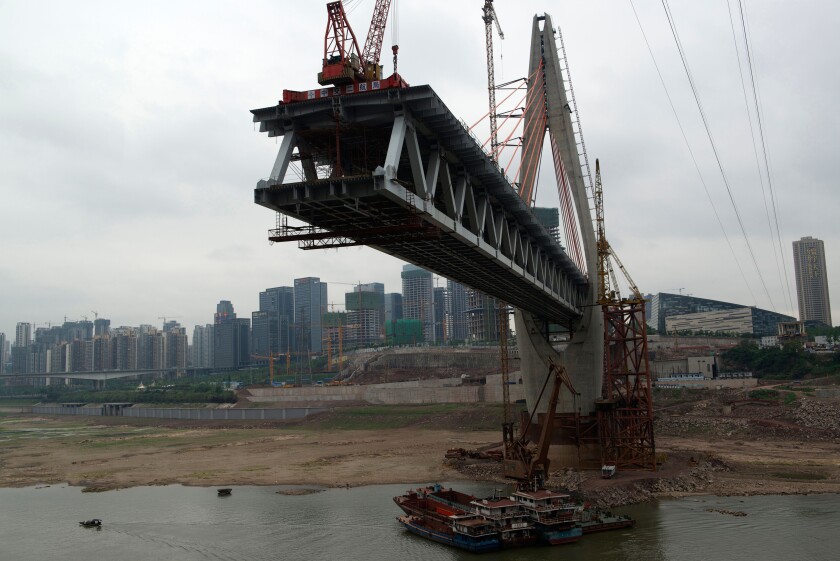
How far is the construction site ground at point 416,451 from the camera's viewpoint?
49.8 m

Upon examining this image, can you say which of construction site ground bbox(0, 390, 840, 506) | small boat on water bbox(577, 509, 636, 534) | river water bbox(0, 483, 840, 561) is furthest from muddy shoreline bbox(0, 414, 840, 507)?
small boat on water bbox(577, 509, 636, 534)

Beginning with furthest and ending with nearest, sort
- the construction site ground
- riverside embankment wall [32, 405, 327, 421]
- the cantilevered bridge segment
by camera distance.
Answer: riverside embankment wall [32, 405, 327, 421] < the construction site ground < the cantilevered bridge segment

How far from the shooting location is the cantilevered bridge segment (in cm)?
2378

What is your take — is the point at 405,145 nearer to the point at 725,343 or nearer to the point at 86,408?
the point at 725,343

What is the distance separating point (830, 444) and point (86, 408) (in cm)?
13937

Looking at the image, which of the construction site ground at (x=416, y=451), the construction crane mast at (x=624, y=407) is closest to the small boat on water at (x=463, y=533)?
the construction site ground at (x=416, y=451)

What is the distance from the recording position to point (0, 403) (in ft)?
623

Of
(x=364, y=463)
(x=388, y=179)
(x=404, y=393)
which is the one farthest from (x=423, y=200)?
(x=404, y=393)

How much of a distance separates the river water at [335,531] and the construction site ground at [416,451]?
15.2 ft

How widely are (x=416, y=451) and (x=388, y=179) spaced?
5294cm

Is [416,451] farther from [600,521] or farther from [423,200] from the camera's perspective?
[423,200]

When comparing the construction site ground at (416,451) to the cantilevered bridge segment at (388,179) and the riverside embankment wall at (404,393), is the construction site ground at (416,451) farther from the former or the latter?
the cantilevered bridge segment at (388,179)

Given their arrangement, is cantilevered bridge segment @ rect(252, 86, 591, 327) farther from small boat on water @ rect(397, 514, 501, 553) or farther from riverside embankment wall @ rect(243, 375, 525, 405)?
riverside embankment wall @ rect(243, 375, 525, 405)

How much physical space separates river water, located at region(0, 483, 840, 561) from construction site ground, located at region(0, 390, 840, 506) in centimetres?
463
